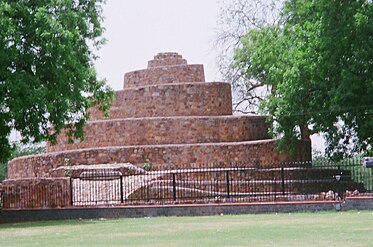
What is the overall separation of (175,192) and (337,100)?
22.6ft

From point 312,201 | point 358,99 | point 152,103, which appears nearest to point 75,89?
point 312,201

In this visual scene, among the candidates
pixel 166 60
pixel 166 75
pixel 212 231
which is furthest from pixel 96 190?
pixel 166 60

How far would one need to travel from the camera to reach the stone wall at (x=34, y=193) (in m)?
28.9

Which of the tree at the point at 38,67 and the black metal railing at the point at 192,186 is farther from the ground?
the tree at the point at 38,67

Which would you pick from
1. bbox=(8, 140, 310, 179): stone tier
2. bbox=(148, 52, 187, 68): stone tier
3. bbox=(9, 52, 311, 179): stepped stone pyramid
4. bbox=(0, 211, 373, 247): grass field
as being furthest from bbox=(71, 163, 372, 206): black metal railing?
bbox=(148, 52, 187, 68): stone tier

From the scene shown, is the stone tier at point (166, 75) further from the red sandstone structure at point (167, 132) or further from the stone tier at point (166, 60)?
the stone tier at point (166, 60)

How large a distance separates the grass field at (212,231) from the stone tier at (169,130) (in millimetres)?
14885

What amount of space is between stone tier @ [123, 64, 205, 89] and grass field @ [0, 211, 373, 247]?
18748 millimetres

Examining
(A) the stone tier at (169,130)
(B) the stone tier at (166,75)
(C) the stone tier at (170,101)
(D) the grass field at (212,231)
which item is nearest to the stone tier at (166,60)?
(B) the stone tier at (166,75)

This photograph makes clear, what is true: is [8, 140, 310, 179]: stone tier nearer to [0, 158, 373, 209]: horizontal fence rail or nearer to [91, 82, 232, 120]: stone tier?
[0, 158, 373, 209]: horizontal fence rail

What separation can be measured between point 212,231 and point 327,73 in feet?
53.3

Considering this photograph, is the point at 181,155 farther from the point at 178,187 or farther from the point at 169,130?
the point at 178,187

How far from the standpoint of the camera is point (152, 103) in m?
41.4

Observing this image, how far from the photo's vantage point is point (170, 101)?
135 ft
